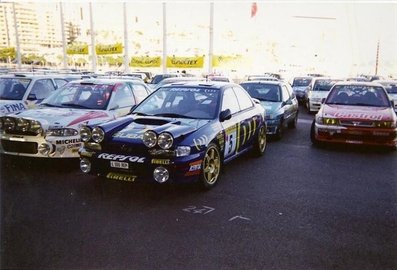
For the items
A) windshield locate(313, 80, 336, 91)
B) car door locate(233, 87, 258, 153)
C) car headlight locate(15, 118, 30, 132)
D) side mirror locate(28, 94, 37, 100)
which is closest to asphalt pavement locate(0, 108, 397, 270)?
car door locate(233, 87, 258, 153)

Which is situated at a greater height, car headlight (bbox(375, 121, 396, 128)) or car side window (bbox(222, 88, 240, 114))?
car side window (bbox(222, 88, 240, 114))

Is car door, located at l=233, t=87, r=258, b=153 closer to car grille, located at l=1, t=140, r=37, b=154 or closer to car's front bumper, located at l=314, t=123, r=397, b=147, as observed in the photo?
car's front bumper, located at l=314, t=123, r=397, b=147

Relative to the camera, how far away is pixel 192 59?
23359 millimetres

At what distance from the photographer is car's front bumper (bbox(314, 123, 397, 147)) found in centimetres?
768

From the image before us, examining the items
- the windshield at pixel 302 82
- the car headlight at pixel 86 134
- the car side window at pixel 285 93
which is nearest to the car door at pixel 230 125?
the car headlight at pixel 86 134

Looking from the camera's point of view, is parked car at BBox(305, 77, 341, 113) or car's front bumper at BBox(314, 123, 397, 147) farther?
parked car at BBox(305, 77, 341, 113)

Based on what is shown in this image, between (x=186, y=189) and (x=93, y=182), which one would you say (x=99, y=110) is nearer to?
(x=93, y=182)

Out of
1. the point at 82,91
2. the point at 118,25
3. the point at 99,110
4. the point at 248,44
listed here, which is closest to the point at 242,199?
the point at 99,110

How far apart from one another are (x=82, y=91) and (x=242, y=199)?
4045 millimetres

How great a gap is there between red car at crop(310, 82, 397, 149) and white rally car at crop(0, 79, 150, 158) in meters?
4.42

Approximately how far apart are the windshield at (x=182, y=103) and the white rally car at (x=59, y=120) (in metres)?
0.94

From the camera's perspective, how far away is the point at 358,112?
314 inches

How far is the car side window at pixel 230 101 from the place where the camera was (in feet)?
20.0

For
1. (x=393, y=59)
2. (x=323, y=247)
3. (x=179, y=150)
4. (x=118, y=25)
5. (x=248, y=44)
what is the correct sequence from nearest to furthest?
1. (x=323, y=247)
2. (x=179, y=150)
3. (x=393, y=59)
4. (x=248, y=44)
5. (x=118, y=25)
